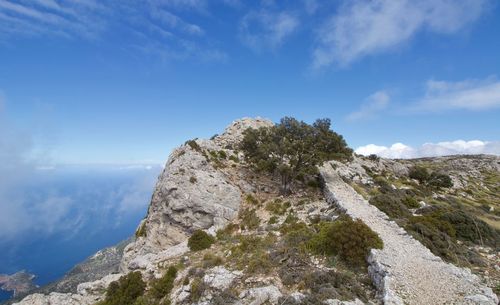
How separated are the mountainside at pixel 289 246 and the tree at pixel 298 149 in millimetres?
721

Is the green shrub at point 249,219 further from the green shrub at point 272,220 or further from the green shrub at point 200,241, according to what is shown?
the green shrub at point 200,241

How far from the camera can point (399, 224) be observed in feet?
72.8

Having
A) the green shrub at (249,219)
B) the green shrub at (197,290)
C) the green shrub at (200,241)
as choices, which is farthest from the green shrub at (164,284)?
the green shrub at (249,219)

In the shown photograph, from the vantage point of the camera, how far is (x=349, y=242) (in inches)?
693

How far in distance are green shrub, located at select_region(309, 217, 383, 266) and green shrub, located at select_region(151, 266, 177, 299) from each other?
1012 cm

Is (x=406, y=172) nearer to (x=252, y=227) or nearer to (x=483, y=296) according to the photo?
(x=252, y=227)

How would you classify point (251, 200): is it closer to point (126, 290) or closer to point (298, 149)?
point (298, 149)

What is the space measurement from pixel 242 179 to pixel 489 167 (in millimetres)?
111844

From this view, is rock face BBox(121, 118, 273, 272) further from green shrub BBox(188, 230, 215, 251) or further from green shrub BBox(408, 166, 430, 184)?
green shrub BBox(408, 166, 430, 184)

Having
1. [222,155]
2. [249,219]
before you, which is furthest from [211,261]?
[222,155]

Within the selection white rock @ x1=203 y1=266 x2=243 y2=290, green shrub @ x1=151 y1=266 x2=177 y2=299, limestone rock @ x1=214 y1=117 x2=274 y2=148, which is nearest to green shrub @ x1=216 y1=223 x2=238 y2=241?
green shrub @ x1=151 y1=266 x2=177 y2=299

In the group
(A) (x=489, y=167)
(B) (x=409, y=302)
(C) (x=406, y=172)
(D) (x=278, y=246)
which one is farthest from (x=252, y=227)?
(A) (x=489, y=167)

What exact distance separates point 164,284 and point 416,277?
51.3 ft

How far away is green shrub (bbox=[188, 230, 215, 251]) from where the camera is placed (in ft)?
83.6
